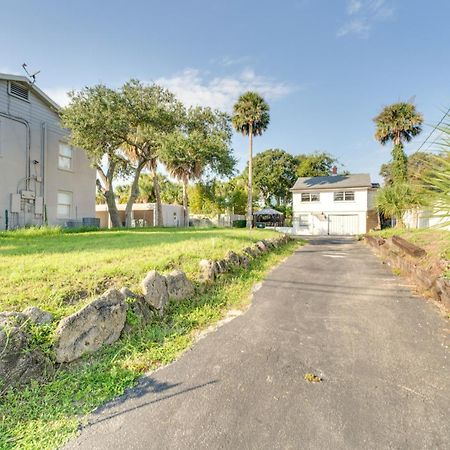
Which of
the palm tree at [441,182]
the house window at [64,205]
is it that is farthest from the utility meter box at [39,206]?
the palm tree at [441,182]

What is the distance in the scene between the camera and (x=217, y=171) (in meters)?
19.2

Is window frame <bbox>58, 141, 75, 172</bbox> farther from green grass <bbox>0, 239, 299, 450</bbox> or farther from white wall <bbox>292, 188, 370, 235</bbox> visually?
white wall <bbox>292, 188, 370, 235</bbox>

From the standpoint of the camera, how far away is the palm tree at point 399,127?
2319 cm

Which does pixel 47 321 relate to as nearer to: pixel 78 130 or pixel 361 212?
pixel 78 130

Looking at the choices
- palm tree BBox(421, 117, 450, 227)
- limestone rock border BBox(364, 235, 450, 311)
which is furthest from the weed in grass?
limestone rock border BBox(364, 235, 450, 311)

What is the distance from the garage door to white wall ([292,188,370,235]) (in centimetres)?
29

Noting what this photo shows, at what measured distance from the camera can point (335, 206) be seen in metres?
27.8

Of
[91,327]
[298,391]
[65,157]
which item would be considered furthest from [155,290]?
[65,157]

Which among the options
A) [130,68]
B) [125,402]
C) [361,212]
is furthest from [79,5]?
[361,212]

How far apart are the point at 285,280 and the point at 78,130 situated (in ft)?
45.2

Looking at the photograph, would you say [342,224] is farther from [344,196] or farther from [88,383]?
[88,383]

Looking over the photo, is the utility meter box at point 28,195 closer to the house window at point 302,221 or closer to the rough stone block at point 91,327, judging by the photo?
the rough stone block at point 91,327

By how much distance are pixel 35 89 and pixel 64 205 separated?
5.85 meters

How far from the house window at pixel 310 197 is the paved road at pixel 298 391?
25.6 metres
